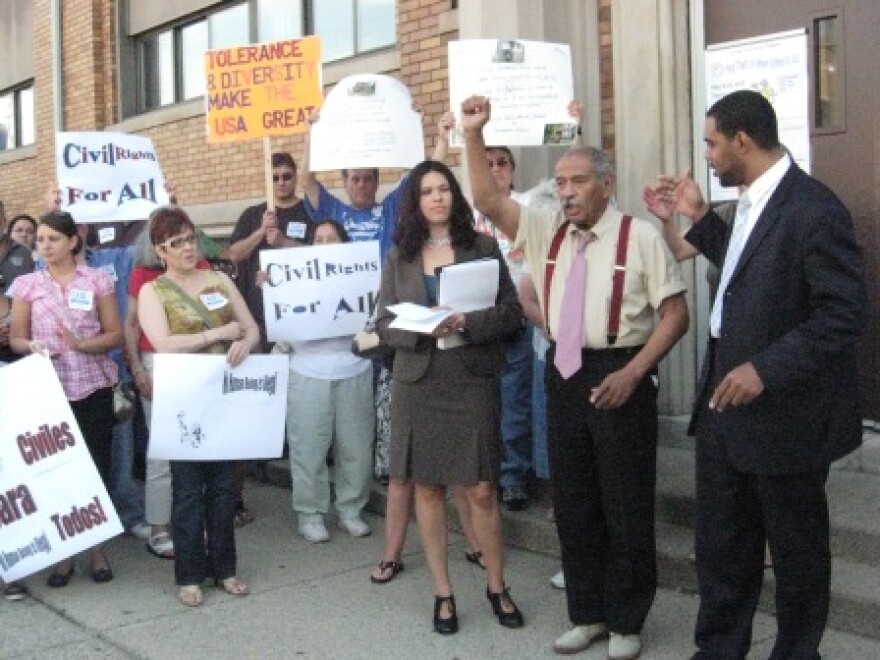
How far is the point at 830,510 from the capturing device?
4.98 m

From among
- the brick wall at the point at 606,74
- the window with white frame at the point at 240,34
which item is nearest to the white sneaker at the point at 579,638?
the brick wall at the point at 606,74

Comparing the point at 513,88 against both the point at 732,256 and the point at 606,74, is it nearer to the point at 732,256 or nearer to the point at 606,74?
the point at 606,74

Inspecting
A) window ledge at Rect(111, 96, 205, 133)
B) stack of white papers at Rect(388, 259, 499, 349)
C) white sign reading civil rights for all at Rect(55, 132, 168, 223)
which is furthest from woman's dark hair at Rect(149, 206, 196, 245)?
window ledge at Rect(111, 96, 205, 133)

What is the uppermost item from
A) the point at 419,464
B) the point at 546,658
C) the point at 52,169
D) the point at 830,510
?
the point at 52,169

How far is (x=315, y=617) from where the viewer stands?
4.83 metres

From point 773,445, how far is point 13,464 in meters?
3.45

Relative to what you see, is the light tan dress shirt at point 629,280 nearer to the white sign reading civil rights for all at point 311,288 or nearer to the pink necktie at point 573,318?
the pink necktie at point 573,318

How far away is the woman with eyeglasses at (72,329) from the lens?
5.37 m

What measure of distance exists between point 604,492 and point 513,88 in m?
2.44

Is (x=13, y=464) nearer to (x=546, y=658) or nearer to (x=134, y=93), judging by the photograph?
(x=546, y=658)

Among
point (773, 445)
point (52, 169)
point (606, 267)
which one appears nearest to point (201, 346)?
point (606, 267)

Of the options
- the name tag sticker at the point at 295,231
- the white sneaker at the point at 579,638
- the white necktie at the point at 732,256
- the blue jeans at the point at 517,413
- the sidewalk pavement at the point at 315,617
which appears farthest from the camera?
the name tag sticker at the point at 295,231

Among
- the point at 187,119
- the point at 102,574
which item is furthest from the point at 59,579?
the point at 187,119

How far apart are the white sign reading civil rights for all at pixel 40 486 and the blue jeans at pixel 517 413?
1.97m
